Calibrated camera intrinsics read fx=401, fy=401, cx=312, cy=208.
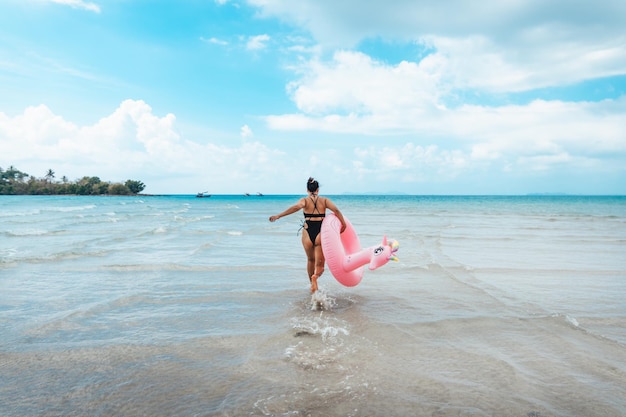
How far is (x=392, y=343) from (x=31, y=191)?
13615cm

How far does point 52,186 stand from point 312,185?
5247 inches

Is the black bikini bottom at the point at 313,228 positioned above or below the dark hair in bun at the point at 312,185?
below

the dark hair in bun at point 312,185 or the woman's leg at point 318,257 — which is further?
the woman's leg at point 318,257

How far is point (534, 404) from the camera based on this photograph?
138 inches

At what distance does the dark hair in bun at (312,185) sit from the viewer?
7.14 meters

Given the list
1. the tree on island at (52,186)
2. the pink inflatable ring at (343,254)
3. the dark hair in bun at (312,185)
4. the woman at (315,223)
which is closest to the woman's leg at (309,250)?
the woman at (315,223)

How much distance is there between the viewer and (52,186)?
383ft

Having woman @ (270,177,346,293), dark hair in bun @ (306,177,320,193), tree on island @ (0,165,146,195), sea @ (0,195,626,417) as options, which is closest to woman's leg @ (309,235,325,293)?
woman @ (270,177,346,293)

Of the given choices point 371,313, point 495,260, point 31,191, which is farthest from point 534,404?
point 31,191

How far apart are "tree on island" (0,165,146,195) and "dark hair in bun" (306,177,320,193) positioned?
131685mm

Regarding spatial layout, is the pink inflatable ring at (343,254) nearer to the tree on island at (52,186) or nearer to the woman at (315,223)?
the woman at (315,223)

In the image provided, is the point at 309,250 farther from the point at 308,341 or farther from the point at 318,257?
the point at 308,341

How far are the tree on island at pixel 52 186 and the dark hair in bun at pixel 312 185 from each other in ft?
432

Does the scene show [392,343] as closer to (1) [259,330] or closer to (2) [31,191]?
(1) [259,330]
